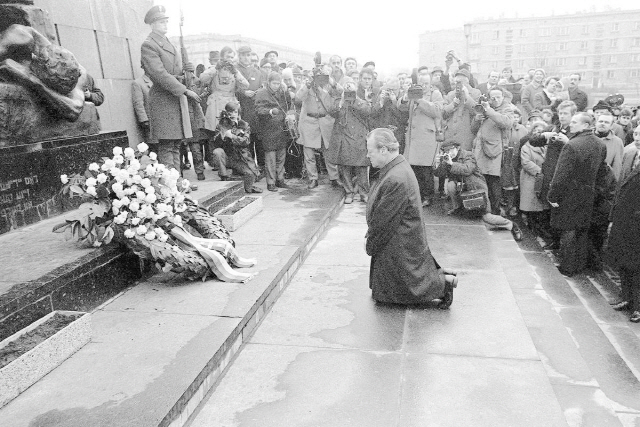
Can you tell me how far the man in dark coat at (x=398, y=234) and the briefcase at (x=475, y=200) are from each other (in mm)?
3179

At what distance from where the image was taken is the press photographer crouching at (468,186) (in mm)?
7027

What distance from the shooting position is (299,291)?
465 cm

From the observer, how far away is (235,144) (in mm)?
7285

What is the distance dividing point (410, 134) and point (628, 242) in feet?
12.0

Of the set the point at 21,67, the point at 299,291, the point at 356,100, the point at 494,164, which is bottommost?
the point at 299,291

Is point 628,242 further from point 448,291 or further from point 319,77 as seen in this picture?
point 319,77

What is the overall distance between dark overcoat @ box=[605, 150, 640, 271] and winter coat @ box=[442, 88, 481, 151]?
301 cm

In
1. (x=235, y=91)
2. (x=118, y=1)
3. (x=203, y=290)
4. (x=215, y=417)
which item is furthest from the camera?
(x=235, y=91)

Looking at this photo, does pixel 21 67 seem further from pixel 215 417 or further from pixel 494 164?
pixel 494 164

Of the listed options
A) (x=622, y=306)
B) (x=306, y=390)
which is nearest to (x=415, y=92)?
(x=622, y=306)

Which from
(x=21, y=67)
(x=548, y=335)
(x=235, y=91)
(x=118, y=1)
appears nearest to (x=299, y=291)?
(x=548, y=335)

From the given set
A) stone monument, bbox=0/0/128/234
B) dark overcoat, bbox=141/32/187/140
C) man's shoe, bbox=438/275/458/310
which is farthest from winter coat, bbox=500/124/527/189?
stone monument, bbox=0/0/128/234

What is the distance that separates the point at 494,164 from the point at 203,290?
195 inches

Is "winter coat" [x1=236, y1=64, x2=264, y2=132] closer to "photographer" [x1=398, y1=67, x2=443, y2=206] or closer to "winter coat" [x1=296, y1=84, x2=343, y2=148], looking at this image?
"winter coat" [x1=296, y1=84, x2=343, y2=148]
